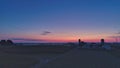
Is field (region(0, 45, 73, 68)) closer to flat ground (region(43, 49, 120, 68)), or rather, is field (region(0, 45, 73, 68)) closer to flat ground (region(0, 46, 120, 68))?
flat ground (region(0, 46, 120, 68))

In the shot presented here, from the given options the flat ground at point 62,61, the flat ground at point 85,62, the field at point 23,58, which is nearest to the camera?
the flat ground at point 85,62

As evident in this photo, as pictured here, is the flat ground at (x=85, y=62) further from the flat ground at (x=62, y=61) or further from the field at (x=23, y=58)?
the field at (x=23, y=58)

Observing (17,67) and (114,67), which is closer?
(114,67)

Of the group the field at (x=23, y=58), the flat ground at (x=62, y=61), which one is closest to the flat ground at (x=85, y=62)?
the flat ground at (x=62, y=61)

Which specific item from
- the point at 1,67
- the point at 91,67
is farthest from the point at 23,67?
the point at 91,67

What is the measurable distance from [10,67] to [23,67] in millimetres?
1288

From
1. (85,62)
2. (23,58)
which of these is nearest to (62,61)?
(85,62)

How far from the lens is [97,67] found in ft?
78.3

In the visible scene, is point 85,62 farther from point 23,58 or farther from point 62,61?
point 23,58

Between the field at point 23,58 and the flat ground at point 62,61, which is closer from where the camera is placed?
the flat ground at point 62,61

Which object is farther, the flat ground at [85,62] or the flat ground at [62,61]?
the flat ground at [62,61]

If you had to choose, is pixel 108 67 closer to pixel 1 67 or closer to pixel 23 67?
pixel 23 67

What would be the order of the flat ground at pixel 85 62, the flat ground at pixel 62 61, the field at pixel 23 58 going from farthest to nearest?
1. the field at pixel 23 58
2. the flat ground at pixel 62 61
3. the flat ground at pixel 85 62

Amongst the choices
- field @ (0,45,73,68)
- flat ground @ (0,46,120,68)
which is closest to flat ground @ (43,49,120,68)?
flat ground @ (0,46,120,68)
